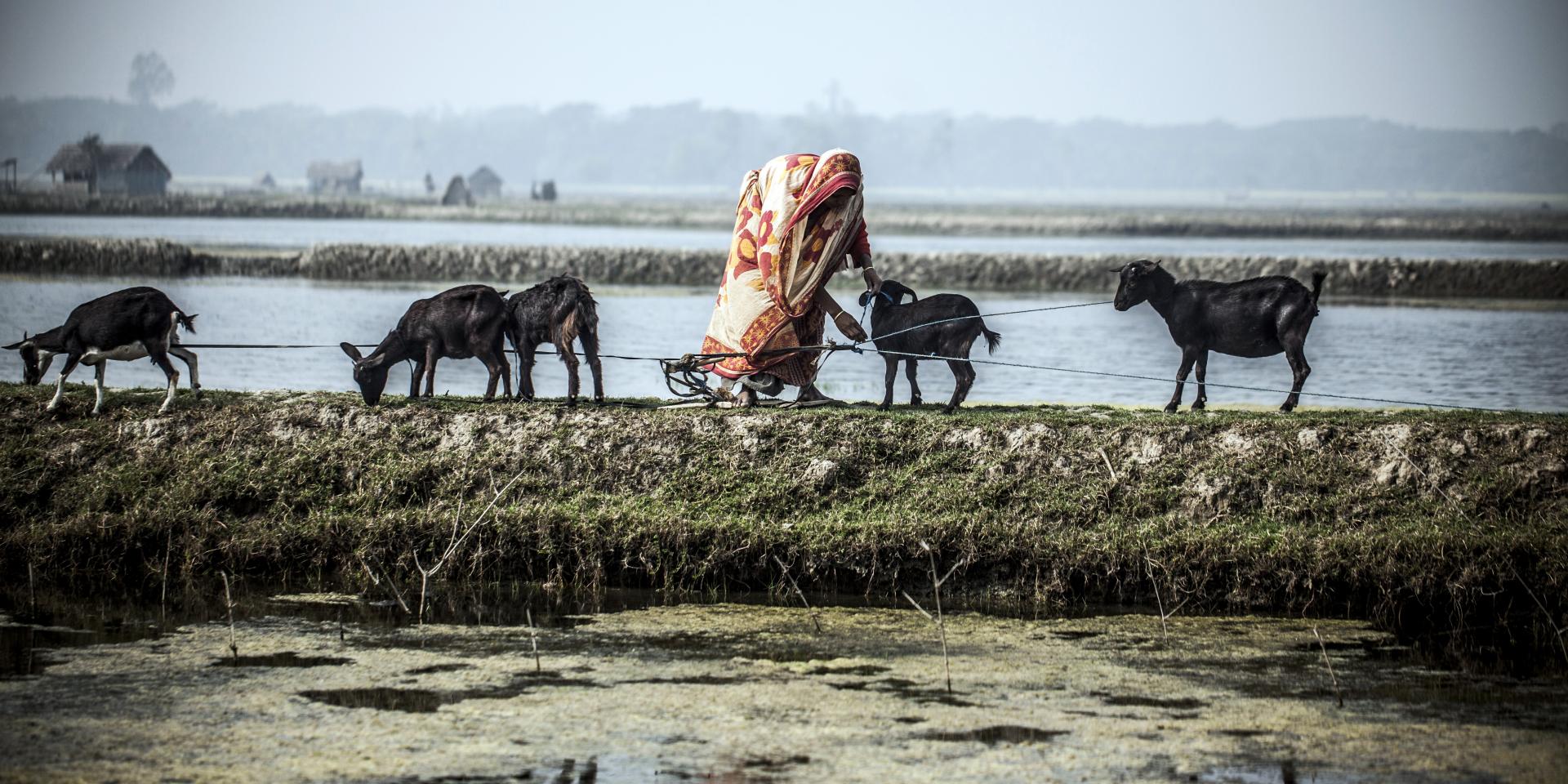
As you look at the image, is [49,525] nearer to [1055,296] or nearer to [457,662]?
[457,662]

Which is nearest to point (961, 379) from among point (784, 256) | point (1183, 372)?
point (784, 256)

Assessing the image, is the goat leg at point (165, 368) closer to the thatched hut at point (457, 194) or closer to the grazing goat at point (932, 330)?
the grazing goat at point (932, 330)

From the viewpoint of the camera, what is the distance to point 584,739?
7406 mm

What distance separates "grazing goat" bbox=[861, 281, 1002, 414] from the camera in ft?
39.1

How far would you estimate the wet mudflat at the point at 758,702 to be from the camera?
23.2ft

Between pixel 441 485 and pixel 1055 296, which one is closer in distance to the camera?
pixel 441 485

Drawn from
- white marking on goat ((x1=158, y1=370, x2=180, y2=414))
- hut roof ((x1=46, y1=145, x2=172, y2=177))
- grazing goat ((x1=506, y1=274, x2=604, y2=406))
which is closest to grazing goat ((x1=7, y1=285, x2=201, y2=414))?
white marking on goat ((x1=158, y1=370, x2=180, y2=414))

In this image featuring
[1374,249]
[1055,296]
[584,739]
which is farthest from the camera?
[1374,249]

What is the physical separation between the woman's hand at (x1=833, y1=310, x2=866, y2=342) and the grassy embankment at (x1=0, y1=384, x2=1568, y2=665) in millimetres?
674

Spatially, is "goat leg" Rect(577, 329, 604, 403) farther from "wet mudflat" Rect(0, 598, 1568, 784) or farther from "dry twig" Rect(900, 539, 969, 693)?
"dry twig" Rect(900, 539, 969, 693)

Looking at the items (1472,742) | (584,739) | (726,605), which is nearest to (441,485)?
(726,605)

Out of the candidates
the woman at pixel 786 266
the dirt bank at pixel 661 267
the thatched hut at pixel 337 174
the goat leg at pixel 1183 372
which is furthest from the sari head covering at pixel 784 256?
the thatched hut at pixel 337 174

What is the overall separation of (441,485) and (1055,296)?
22.9 metres

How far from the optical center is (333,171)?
376ft
